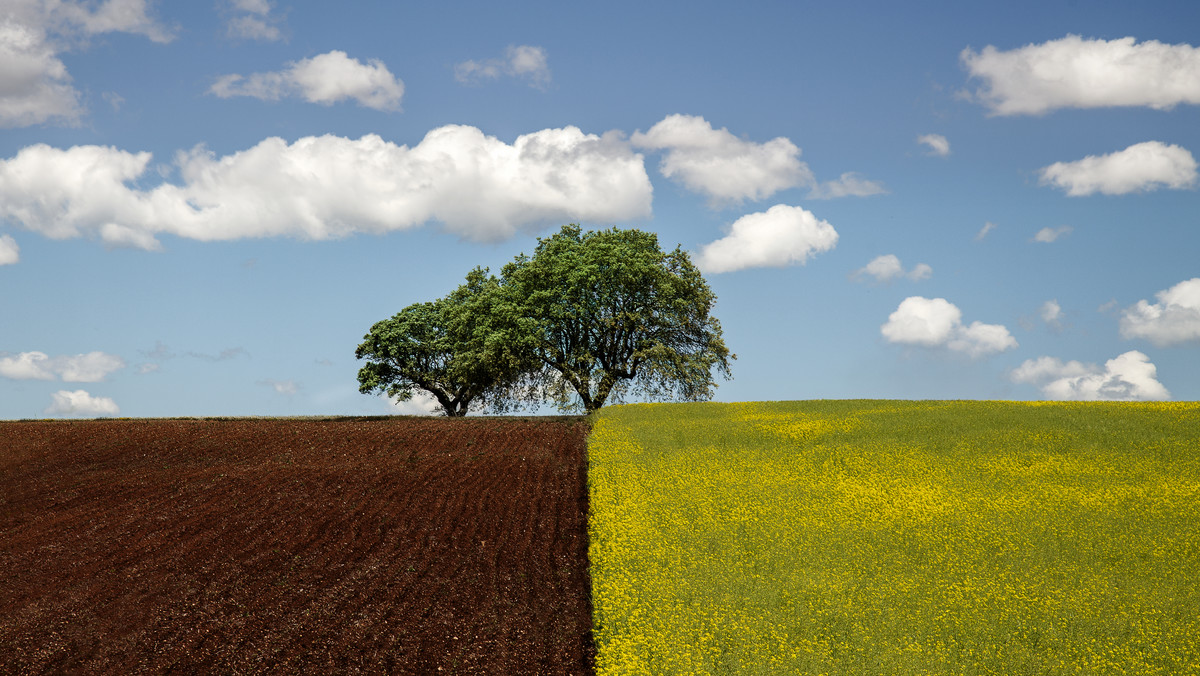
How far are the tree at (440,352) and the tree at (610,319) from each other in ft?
7.78

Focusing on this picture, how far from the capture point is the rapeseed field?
15.6 meters

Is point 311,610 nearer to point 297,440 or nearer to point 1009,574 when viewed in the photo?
point 1009,574

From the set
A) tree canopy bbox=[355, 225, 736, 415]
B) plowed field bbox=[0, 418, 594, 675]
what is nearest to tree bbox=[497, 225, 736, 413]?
tree canopy bbox=[355, 225, 736, 415]

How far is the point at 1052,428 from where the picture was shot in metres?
31.7

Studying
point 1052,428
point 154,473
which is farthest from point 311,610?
point 1052,428

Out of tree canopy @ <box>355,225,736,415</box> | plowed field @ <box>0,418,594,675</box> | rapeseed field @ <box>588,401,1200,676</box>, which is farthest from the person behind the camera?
tree canopy @ <box>355,225,736,415</box>

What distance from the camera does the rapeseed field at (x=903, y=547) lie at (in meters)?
15.6

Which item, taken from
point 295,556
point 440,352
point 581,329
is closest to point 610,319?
point 581,329

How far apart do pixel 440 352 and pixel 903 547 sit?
36703 mm

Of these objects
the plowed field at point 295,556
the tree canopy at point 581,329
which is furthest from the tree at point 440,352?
the plowed field at point 295,556

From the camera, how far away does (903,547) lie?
2052 centimetres

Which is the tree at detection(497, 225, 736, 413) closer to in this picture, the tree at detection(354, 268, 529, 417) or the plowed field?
the tree at detection(354, 268, 529, 417)

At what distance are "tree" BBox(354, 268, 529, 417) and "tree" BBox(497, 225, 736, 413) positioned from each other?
2.37 meters

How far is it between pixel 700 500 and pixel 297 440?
19816 mm
